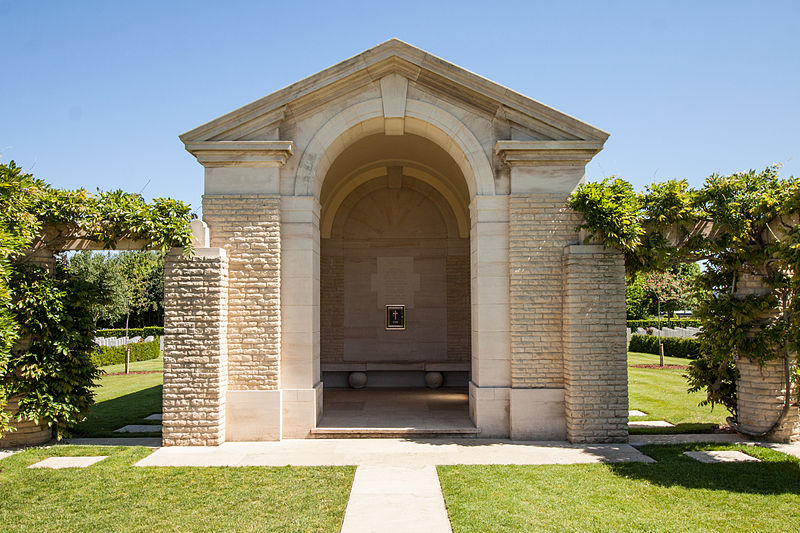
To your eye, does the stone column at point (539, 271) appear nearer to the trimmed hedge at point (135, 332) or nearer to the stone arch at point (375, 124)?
the stone arch at point (375, 124)

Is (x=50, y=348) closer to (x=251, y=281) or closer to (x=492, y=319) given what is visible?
(x=251, y=281)

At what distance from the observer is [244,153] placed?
32.8 ft

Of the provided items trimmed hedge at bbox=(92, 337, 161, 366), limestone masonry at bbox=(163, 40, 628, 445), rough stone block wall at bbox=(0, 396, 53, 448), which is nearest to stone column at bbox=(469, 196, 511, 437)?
limestone masonry at bbox=(163, 40, 628, 445)

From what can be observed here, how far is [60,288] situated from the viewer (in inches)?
379

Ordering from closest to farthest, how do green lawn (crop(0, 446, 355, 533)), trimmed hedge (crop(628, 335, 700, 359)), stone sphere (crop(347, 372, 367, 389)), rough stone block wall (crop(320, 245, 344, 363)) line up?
green lawn (crop(0, 446, 355, 533)) < stone sphere (crop(347, 372, 367, 389)) < rough stone block wall (crop(320, 245, 344, 363)) < trimmed hedge (crop(628, 335, 700, 359))

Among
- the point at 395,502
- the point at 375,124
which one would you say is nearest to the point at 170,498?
the point at 395,502

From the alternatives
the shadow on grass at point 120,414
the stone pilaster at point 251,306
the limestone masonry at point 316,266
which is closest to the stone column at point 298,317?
the limestone masonry at point 316,266

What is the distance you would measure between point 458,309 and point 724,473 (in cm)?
864

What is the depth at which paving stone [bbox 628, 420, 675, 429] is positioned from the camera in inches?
438

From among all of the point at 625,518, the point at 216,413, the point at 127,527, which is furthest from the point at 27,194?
the point at 625,518

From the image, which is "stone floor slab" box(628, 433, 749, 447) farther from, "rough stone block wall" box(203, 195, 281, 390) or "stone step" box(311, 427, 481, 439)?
"rough stone block wall" box(203, 195, 281, 390)

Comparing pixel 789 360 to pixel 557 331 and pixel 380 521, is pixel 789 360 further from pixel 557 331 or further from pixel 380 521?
pixel 380 521

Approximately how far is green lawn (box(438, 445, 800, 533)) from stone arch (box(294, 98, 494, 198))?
17.2ft

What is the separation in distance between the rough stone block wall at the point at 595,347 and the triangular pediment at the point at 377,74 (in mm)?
2376
